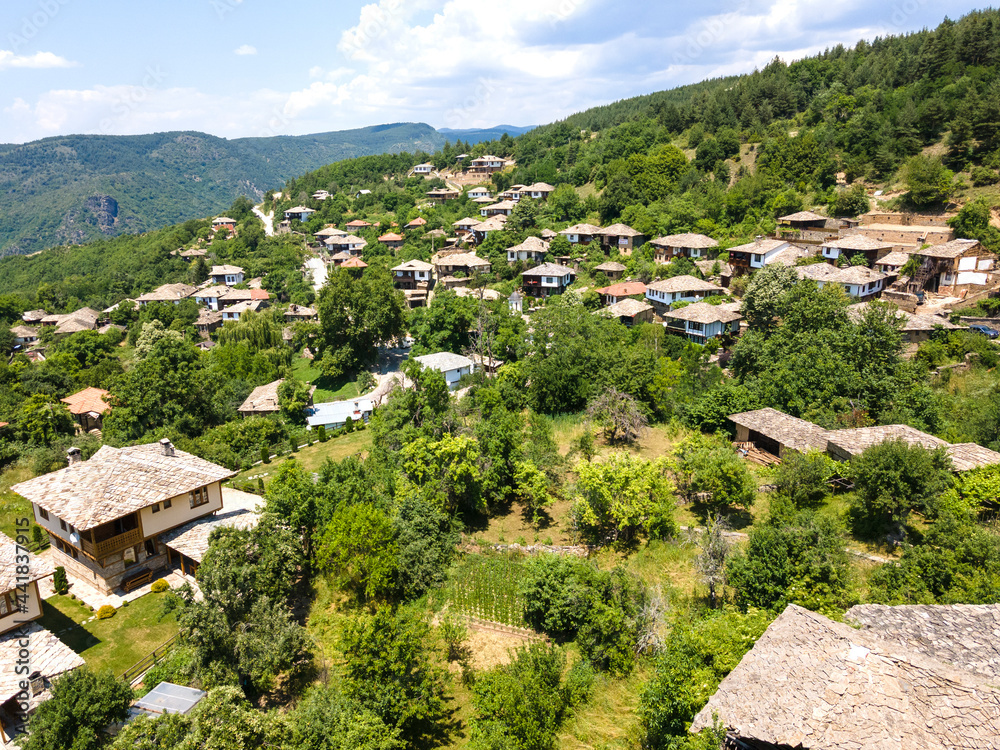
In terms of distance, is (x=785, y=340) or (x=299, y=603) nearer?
(x=299, y=603)

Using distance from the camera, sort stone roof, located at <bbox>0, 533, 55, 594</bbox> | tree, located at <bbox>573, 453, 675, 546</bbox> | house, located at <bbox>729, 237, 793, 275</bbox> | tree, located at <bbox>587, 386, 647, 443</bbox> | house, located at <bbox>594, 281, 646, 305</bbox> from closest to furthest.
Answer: stone roof, located at <bbox>0, 533, 55, 594</bbox>
tree, located at <bbox>573, 453, 675, 546</bbox>
tree, located at <bbox>587, 386, 647, 443</bbox>
house, located at <bbox>729, 237, 793, 275</bbox>
house, located at <bbox>594, 281, 646, 305</bbox>

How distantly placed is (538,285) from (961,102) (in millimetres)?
47780

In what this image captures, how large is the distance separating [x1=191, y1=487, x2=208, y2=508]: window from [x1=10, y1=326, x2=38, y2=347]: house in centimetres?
6054

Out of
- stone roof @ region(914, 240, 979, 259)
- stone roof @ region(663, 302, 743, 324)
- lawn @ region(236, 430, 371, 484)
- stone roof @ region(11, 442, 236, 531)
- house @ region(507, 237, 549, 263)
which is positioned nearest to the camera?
stone roof @ region(11, 442, 236, 531)

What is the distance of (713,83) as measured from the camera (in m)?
125

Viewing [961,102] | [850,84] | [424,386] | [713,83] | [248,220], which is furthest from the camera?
[713,83]

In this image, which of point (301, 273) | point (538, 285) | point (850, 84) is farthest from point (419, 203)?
point (850, 84)

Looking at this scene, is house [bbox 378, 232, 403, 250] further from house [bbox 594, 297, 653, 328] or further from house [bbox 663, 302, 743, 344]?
house [bbox 663, 302, 743, 344]

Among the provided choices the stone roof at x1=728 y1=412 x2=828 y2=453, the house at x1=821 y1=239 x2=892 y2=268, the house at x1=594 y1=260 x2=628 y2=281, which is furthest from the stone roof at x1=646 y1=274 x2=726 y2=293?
the stone roof at x1=728 y1=412 x2=828 y2=453

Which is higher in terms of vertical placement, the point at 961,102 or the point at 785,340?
the point at 961,102

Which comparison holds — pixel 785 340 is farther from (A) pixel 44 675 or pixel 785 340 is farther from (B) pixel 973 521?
(A) pixel 44 675

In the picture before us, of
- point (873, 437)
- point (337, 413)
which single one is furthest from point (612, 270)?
point (873, 437)

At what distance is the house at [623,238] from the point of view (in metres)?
64.8

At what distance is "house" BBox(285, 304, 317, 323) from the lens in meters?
63.7
